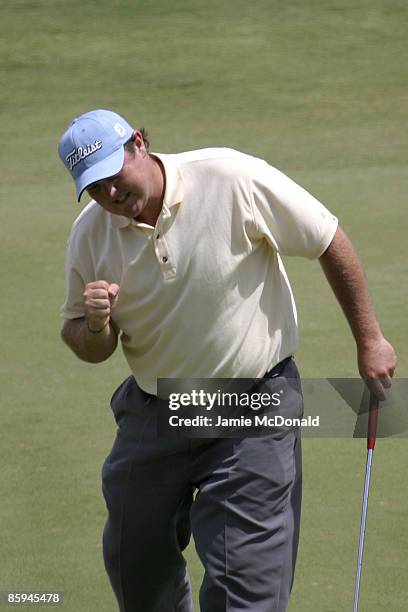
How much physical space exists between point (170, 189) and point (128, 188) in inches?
4.9

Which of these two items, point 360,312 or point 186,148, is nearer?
point 360,312

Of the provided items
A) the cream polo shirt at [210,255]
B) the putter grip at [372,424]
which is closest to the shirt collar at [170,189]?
the cream polo shirt at [210,255]

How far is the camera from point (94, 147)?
3666 mm

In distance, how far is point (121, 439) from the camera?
399 cm

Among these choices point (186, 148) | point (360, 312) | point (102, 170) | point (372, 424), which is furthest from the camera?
point (186, 148)

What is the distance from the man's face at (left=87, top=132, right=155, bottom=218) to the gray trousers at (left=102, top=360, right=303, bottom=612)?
573 mm

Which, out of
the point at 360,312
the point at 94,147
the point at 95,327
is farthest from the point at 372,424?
the point at 94,147

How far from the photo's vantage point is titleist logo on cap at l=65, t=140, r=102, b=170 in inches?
144

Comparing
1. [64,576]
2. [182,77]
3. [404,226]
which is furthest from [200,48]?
[64,576]

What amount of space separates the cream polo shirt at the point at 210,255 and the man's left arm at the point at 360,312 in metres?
0.05

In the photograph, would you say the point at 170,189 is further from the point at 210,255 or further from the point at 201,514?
the point at 201,514

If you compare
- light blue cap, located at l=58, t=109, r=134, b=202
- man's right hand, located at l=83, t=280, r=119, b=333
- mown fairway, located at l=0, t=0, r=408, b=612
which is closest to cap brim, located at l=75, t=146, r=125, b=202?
light blue cap, located at l=58, t=109, r=134, b=202

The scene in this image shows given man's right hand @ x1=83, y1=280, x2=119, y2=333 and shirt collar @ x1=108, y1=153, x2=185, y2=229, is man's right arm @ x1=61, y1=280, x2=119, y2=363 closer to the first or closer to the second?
man's right hand @ x1=83, y1=280, x2=119, y2=333

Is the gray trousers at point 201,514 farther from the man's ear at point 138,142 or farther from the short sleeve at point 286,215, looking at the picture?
the man's ear at point 138,142
